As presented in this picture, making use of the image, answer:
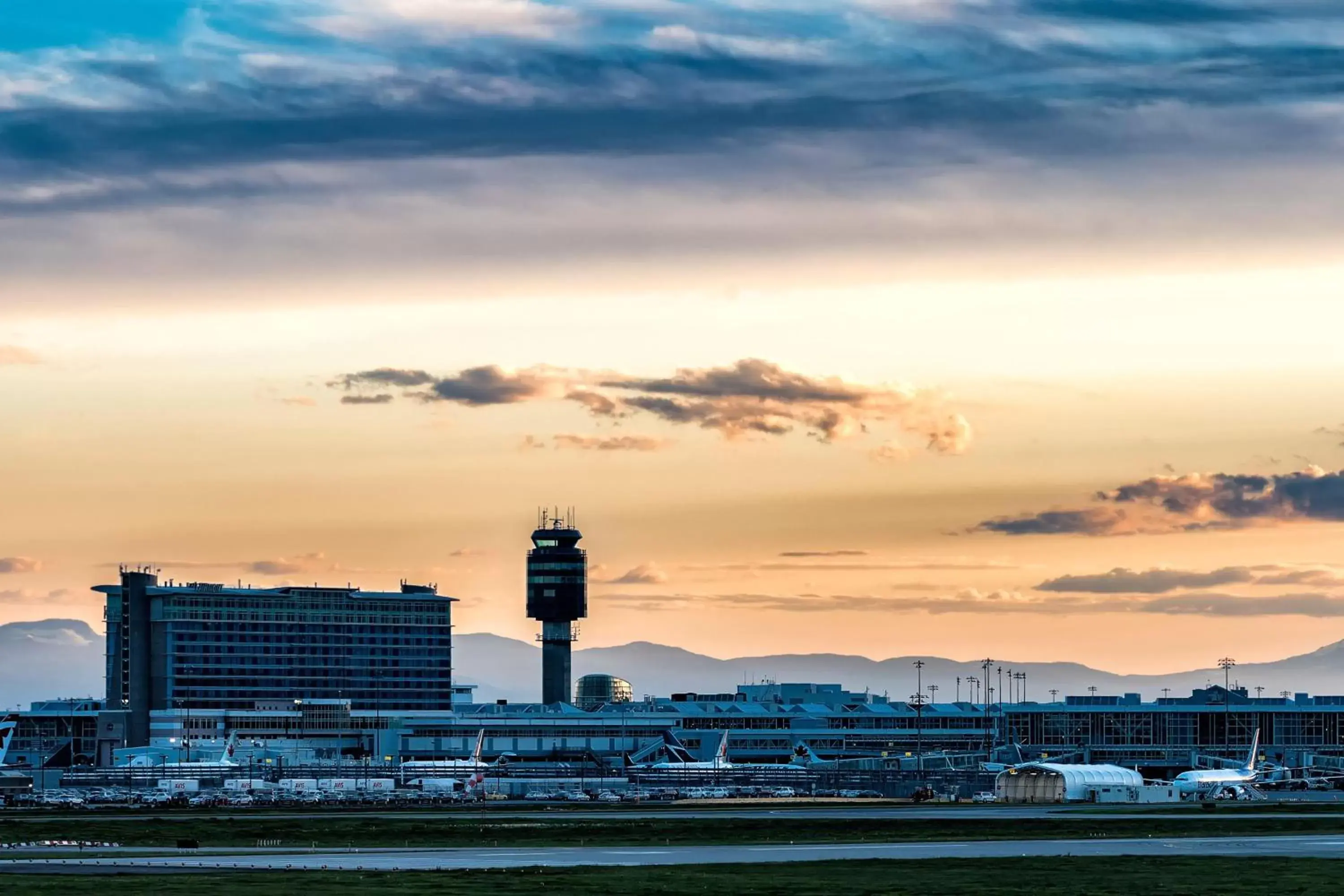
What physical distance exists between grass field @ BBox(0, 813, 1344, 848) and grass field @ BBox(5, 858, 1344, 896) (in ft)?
91.8

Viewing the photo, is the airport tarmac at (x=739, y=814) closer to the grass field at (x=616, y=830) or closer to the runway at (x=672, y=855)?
the grass field at (x=616, y=830)

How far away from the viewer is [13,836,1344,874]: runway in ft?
303

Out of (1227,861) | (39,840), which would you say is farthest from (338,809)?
(1227,861)

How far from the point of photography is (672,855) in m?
Answer: 102

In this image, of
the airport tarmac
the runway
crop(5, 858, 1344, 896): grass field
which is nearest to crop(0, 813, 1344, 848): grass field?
the airport tarmac

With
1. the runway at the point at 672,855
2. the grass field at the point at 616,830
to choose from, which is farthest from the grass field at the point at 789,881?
the grass field at the point at 616,830

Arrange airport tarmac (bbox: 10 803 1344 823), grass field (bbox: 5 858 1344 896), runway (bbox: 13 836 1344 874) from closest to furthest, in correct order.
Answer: grass field (bbox: 5 858 1344 896), runway (bbox: 13 836 1344 874), airport tarmac (bbox: 10 803 1344 823)

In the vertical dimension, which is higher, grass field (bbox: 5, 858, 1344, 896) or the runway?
grass field (bbox: 5, 858, 1344, 896)

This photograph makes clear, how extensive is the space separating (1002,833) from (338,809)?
80.6m

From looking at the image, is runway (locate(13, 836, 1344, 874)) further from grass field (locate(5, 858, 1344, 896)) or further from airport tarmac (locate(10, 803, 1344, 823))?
airport tarmac (locate(10, 803, 1344, 823))

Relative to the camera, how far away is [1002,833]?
126250 mm

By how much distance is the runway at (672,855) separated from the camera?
92312 mm

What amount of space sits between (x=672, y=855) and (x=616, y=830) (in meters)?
31.9

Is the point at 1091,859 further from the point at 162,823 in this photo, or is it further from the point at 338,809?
the point at 338,809
